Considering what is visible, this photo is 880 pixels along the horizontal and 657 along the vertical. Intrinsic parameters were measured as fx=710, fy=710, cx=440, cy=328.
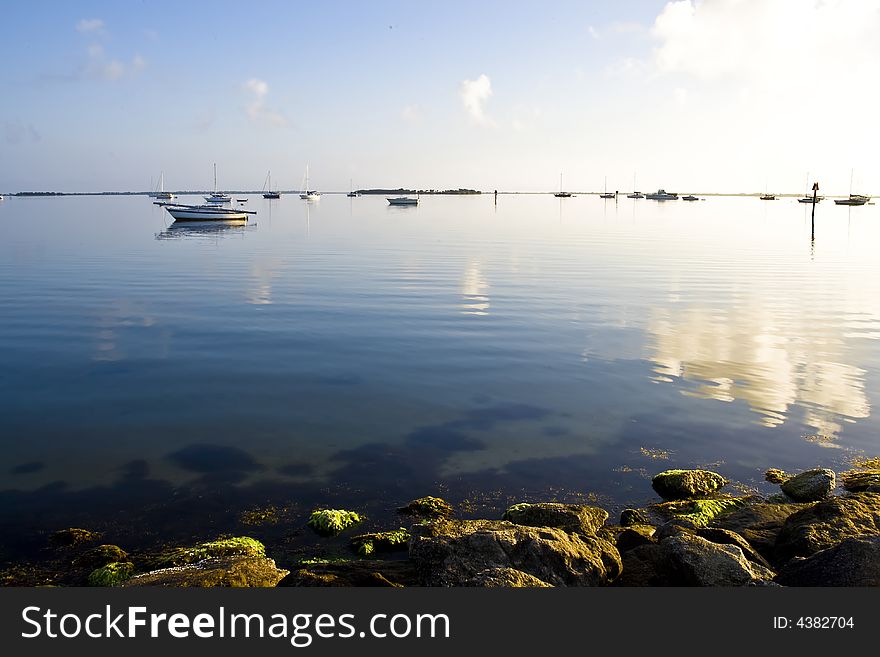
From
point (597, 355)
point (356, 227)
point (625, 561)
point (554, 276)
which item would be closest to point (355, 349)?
point (597, 355)

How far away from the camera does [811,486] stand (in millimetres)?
13156

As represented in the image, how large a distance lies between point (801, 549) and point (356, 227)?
91.1m

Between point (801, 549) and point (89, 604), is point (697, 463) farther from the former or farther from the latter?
point (89, 604)

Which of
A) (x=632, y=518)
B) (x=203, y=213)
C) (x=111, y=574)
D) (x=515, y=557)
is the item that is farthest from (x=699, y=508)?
(x=203, y=213)

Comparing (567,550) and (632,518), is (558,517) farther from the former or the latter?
(567,550)

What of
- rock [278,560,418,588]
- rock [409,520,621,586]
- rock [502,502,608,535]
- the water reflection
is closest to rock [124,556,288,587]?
rock [278,560,418,588]

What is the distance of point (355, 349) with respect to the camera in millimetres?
23844

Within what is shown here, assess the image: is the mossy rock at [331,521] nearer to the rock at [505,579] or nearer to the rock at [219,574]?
the rock at [219,574]

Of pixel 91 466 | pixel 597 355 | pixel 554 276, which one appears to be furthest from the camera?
pixel 554 276

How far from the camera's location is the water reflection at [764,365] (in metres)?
17.8

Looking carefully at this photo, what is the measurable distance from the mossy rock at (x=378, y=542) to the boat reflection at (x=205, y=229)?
227ft

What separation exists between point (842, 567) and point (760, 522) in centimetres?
317

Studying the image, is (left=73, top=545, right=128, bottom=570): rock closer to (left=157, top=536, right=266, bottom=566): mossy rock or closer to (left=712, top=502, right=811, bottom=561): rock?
(left=157, top=536, right=266, bottom=566): mossy rock

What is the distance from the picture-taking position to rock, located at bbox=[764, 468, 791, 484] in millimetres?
13967
